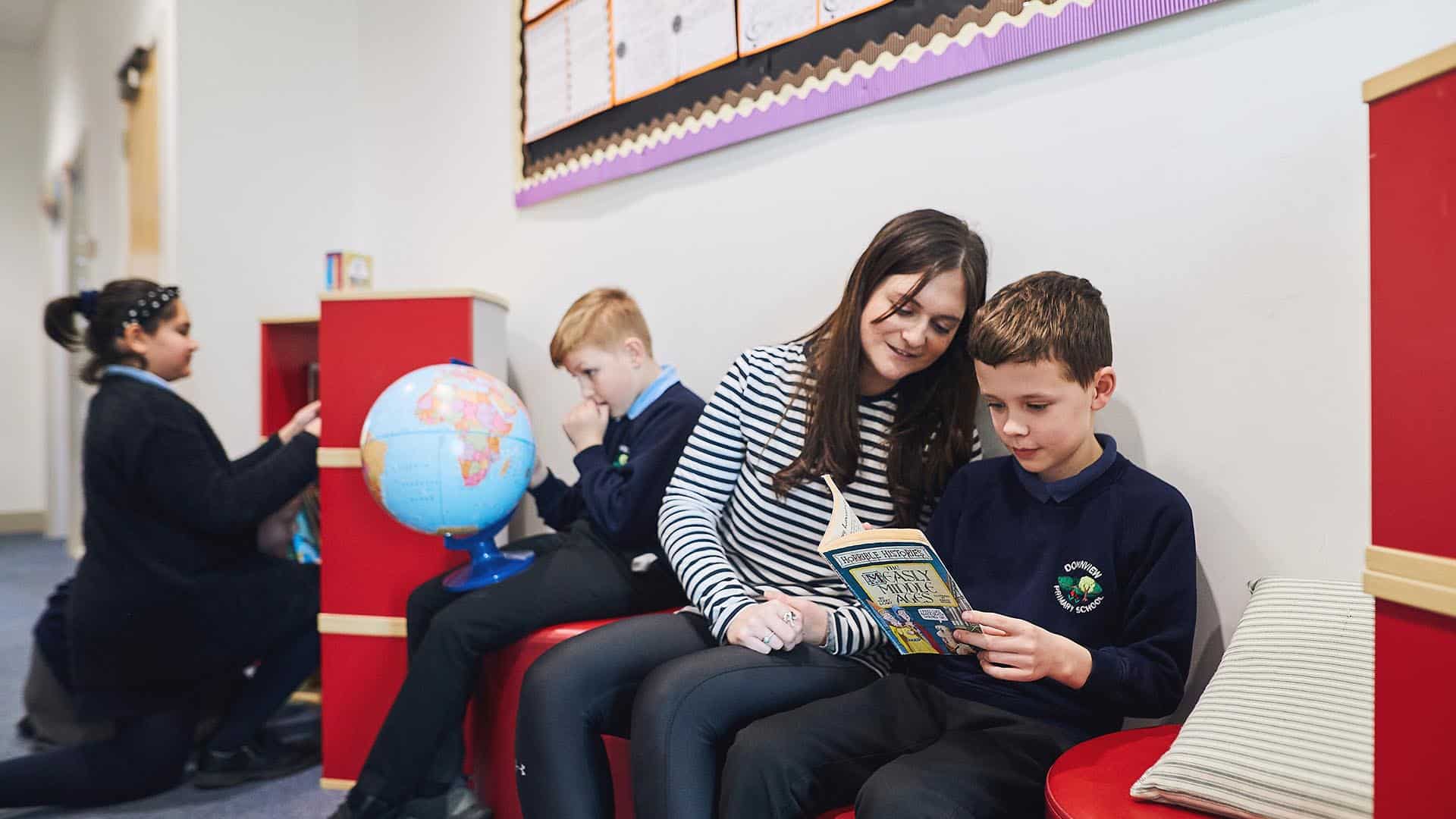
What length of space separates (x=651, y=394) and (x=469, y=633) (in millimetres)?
634

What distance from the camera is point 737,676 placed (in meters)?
1.42

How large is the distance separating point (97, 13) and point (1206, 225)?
5687 mm

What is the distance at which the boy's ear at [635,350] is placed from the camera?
2.14m

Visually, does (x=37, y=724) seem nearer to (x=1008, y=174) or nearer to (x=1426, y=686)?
(x=1008, y=174)

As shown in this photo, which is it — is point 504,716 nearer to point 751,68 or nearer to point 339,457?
point 339,457

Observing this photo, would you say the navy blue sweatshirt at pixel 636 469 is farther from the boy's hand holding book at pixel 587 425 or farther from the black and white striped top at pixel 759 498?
the black and white striped top at pixel 759 498

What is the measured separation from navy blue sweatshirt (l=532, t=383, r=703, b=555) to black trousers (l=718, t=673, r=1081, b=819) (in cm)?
66

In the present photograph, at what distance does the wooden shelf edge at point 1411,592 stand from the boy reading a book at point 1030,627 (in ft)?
1.35

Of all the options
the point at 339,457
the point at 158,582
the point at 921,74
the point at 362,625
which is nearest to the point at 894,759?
the point at 921,74

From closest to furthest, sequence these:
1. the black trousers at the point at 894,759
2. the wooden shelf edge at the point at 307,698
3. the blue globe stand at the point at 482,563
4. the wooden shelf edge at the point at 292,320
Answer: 1. the black trousers at the point at 894,759
2. the blue globe stand at the point at 482,563
3. the wooden shelf edge at the point at 292,320
4. the wooden shelf edge at the point at 307,698

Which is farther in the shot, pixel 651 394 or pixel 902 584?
pixel 651 394

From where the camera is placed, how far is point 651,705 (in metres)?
1.39

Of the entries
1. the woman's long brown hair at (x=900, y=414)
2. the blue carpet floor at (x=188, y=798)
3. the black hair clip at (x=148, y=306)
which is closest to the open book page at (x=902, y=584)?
the woman's long brown hair at (x=900, y=414)

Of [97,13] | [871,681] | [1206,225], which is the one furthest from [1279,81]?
[97,13]
